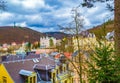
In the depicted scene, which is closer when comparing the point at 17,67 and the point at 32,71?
the point at 17,67

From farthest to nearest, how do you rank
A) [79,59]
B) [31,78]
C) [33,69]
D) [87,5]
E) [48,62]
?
[48,62]
[33,69]
[31,78]
[79,59]
[87,5]

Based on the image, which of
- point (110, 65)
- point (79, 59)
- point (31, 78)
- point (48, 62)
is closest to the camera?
point (110, 65)

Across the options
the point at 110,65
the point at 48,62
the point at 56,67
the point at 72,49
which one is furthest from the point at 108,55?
the point at 48,62

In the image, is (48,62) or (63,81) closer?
(63,81)

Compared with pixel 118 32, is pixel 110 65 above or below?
below

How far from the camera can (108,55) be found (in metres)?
3.21

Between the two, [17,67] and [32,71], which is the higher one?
[17,67]

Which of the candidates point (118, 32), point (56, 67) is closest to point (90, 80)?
point (118, 32)

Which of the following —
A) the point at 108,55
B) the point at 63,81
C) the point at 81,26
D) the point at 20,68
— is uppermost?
the point at 81,26

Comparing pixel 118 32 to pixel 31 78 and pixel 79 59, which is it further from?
pixel 31 78

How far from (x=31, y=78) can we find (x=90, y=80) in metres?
12.2

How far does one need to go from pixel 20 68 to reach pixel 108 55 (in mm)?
12739

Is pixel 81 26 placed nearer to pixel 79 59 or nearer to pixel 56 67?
pixel 79 59

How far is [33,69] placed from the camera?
53.1ft
